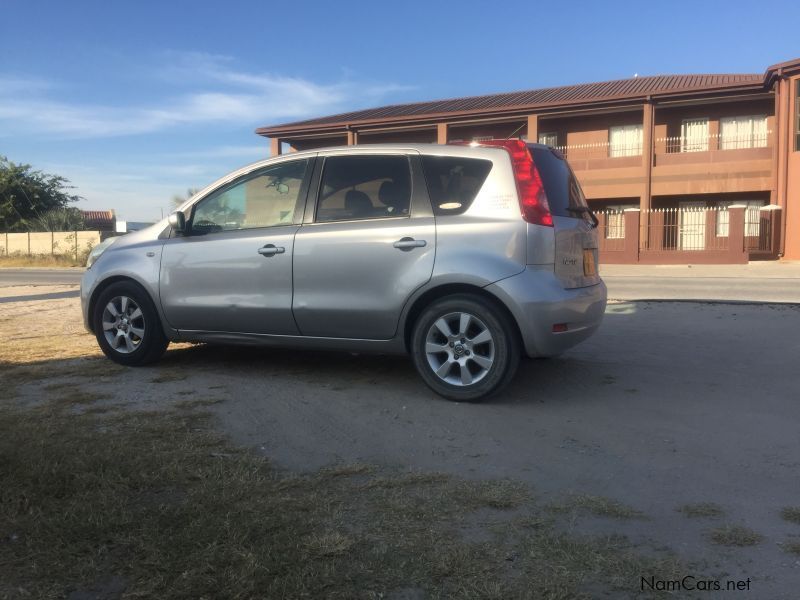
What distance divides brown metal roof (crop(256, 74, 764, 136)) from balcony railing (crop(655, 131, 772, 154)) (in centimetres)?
201

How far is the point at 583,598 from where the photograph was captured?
2.32 m

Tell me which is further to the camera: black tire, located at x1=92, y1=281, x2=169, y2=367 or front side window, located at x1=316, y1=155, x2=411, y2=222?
black tire, located at x1=92, y1=281, x2=169, y2=367

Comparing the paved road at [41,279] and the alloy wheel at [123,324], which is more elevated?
the alloy wheel at [123,324]

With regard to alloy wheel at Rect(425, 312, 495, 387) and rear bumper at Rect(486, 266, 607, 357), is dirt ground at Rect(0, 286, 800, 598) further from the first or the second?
rear bumper at Rect(486, 266, 607, 357)

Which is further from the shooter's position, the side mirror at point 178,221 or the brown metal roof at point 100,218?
the brown metal roof at point 100,218

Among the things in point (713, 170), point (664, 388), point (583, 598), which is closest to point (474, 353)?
point (664, 388)

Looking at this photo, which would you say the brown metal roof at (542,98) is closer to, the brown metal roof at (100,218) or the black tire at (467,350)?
the black tire at (467,350)

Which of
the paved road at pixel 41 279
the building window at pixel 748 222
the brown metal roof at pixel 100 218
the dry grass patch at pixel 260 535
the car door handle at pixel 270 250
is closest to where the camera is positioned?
the dry grass patch at pixel 260 535

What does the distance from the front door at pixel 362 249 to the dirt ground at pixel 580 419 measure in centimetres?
58

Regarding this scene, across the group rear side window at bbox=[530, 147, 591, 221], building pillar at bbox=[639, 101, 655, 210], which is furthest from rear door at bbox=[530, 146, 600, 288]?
building pillar at bbox=[639, 101, 655, 210]

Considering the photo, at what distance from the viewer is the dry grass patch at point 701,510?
3008 mm

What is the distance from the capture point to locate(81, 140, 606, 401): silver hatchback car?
4.69 metres

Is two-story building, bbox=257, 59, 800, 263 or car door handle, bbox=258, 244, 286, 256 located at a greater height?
two-story building, bbox=257, 59, 800, 263

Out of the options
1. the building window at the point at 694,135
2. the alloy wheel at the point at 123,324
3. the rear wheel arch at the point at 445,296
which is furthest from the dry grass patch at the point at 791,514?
the building window at the point at 694,135
